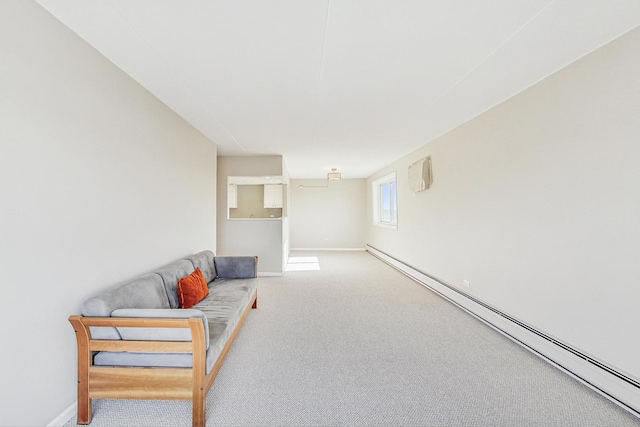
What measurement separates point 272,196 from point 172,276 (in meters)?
4.46

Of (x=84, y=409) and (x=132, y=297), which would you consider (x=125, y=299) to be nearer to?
(x=132, y=297)

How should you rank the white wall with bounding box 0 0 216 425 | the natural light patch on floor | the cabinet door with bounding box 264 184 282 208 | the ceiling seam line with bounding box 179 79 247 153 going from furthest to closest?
the cabinet door with bounding box 264 184 282 208
the natural light patch on floor
the ceiling seam line with bounding box 179 79 247 153
the white wall with bounding box 0 0 216 425

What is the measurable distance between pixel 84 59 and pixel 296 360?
2.76m

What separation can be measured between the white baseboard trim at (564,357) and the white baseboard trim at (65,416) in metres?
3.54

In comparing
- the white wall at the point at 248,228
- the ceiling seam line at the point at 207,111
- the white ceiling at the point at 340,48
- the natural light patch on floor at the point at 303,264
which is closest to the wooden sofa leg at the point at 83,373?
the white ceiling at the point at 340,48

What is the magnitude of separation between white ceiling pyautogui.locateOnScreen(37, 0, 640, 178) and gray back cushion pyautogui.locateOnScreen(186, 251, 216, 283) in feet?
5.65

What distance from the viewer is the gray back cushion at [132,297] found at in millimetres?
1605

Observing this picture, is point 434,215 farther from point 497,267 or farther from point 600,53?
point 600,53

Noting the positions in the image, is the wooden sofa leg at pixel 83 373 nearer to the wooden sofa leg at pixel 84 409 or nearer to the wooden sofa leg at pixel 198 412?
the wooden sofa leg at pixel 84 409

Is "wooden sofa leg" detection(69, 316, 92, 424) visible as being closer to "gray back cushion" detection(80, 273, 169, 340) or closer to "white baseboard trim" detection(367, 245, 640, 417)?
"gray back cushion" detection(80, 273, 169, 340)

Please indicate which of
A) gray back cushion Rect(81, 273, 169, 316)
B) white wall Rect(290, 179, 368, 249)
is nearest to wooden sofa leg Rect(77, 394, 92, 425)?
gray back cushion Rect(81, 273, 169, 316)

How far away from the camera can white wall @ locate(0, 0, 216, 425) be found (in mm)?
1310

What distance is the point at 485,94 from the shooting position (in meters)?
2.56

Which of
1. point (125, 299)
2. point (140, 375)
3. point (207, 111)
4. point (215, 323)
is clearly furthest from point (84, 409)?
point (207, 111)
